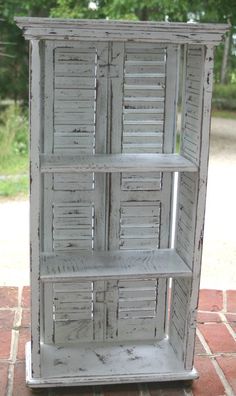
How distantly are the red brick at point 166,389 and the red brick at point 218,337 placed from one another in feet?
1.31

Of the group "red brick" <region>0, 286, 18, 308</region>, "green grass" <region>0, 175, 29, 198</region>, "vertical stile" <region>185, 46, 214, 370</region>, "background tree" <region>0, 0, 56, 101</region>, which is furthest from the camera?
"background tree" <region>0, 0, 56, 101</region>

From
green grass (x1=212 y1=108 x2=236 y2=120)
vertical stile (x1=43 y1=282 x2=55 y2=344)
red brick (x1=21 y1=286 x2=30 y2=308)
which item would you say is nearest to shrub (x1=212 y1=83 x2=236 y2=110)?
green grass (x1=212 y1=108 x2=236 y2=120)

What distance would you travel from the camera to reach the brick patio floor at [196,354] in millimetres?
2666

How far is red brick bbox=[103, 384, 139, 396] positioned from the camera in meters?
2.65

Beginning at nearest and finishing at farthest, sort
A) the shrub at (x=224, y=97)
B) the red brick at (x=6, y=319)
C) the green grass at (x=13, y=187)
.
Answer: the red brick at (x=6, y=319)
the green grass at (x=13, y=187)
the shrub at (x=224, y=97)

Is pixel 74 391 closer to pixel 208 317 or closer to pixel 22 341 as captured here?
pixel 22 341

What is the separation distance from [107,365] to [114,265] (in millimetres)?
486

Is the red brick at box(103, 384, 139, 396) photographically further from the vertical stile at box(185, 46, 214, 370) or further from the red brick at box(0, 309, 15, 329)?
the red brick at box(0, 309, 15, 329)

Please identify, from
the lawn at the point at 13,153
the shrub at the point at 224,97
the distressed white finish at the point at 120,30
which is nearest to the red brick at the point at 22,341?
the distressed white finish at the point at 120,30

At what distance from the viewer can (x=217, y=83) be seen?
1923 centimetres

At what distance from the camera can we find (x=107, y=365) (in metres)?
2.74

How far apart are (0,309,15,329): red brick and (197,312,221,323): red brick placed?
42.2 inches

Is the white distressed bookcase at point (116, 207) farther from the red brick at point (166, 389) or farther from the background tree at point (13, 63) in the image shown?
the background tree at point (13, 63)

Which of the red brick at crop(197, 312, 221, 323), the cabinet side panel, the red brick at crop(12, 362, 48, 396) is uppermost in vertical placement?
the cabinet side panel
